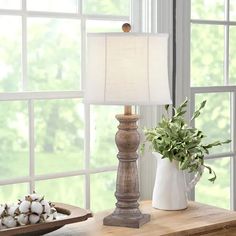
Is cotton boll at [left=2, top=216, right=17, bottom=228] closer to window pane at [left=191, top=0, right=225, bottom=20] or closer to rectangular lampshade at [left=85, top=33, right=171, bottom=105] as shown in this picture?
rectangular lampshade at [left=85, top=33, right=171, bottom=105]

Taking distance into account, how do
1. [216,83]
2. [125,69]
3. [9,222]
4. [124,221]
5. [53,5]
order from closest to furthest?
[9,222], [125,69], [124,221], [53,5], [216,83]

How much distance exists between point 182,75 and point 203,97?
0.32 meters

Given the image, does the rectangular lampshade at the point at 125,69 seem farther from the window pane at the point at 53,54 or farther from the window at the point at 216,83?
the window at the point at 216,83

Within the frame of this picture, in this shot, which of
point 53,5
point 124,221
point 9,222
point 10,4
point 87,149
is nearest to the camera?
point 9,222

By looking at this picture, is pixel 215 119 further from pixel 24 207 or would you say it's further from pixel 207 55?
pixel 24 207

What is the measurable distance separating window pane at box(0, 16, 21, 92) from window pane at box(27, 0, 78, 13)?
102 mm

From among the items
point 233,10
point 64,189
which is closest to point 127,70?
point 64,189

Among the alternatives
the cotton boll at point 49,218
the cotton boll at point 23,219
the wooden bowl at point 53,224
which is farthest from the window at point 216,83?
the cotton boll at point 23,219

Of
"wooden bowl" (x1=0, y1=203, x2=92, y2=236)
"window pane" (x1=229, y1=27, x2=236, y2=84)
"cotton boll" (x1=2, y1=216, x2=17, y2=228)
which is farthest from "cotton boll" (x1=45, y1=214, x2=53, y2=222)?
"window pane" (x1=229, y1=27, x2=236, y2=84)

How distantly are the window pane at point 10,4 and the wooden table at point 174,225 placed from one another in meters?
1.04

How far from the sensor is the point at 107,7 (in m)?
3.41

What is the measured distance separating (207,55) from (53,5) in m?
1.09

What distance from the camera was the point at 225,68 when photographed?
399cm

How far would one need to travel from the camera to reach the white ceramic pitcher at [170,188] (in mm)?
3176
